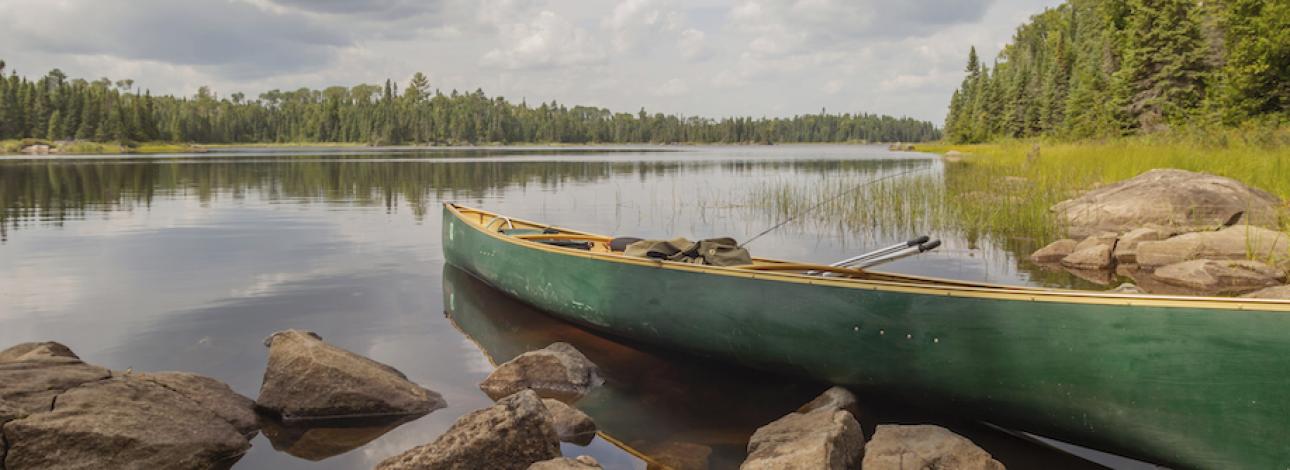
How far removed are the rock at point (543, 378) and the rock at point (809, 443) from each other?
6.02 ft

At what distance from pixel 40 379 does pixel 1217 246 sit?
12.6m

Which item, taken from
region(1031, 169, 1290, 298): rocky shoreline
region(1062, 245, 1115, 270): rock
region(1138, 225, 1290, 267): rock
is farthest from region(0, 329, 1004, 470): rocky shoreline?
region(1138, 225, 1290, 267): rock

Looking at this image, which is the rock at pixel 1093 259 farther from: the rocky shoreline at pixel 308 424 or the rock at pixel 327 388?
the rock at pixel 327 388

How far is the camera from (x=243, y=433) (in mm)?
5262

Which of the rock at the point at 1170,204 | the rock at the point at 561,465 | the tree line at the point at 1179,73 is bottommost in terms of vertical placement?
the rock at the point at 561,465

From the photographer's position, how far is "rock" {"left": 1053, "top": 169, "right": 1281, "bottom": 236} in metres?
11.9

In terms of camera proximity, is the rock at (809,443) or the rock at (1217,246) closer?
the rock at (809,443)

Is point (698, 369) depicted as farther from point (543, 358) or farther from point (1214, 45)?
point (1214, 45)

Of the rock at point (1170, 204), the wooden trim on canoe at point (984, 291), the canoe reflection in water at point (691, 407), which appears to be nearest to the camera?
the wooden trim on canoe at point (984, 291)

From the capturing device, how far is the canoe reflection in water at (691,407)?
5.01m

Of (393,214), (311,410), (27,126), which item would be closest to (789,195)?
(393,214)

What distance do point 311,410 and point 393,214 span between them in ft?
47.6

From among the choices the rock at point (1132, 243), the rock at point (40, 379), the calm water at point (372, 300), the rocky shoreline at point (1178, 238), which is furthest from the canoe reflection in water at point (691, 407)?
the rock at point (1132, 243)

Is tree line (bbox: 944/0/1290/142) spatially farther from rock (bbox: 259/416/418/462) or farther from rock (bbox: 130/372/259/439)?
rock (bbox: 130/372/259/439)
